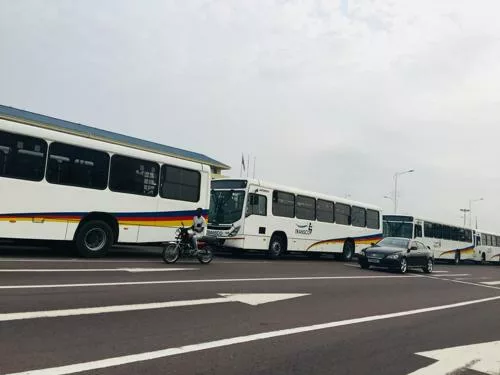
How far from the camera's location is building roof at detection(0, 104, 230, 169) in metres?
40.7

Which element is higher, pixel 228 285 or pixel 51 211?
pixel 51 211

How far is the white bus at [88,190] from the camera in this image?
1195cm

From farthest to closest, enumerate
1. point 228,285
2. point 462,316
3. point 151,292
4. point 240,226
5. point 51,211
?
point 240,226 → point 51,211 → point 228,285 → point 462,316 → point 151,292

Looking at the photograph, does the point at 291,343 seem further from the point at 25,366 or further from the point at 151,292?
the point at 151,292

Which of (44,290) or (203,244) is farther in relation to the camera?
(203,244)

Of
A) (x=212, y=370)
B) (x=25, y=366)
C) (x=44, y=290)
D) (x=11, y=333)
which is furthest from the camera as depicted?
(x=44, y=290)

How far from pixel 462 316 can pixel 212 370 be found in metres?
6.56

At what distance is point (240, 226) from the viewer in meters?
19.0

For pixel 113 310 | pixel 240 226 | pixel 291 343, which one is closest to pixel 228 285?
pixel 113 310

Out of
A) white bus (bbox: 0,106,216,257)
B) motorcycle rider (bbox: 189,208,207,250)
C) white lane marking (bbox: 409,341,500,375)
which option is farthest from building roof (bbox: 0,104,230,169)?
white lane marking (bbox: 409,341,500,375)

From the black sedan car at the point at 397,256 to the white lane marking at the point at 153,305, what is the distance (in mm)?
10101

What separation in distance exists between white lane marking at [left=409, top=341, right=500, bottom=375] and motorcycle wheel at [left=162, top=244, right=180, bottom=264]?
931 cm

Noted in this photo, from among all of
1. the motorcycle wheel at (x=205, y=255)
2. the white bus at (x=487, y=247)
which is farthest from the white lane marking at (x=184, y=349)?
the white bus at (x=487, y=247)

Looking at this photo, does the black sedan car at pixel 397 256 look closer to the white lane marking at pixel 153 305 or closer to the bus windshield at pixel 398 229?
the white lane marking at pixel 153 305
